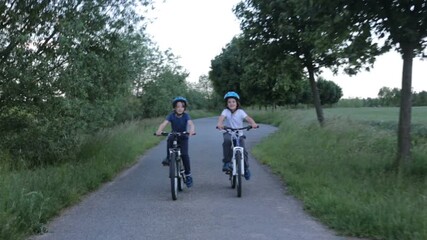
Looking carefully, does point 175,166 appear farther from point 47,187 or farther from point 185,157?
point 47,187

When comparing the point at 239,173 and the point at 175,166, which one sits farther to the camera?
the point at 175,166

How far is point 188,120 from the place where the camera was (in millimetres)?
9859

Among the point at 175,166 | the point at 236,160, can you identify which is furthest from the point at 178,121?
the point at 236,160

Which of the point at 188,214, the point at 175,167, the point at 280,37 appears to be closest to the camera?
the point at 188,214

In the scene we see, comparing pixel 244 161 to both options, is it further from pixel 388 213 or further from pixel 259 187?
pixel 388 213

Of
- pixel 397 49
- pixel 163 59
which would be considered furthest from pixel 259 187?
pixel 163 59

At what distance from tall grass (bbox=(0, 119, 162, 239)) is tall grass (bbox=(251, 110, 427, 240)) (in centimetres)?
390

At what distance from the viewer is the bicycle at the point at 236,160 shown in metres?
9.12

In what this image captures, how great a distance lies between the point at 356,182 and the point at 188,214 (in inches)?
129

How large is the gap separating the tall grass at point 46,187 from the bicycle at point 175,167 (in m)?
1.69

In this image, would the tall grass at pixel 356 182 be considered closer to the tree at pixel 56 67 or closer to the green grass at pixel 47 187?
the green grass at pixel 47 187

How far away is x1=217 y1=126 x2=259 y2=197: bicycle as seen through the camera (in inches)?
359

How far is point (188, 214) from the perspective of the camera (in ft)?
25.3

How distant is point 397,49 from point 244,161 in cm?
388
